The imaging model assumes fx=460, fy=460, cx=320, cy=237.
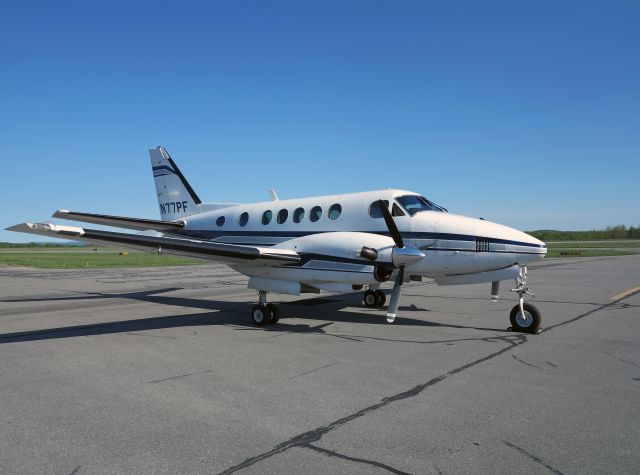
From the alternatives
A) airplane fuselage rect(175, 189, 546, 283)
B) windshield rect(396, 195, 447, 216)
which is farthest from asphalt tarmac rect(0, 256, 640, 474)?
windshield rect(396, 195, 447, 216)

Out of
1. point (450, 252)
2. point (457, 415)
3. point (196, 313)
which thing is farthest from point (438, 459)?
point (196, 313)

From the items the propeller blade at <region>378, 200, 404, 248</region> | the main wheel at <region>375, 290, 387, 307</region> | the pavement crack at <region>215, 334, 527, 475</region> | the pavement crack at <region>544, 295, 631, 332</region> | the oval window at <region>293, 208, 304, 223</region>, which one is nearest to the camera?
the pavement crack at <region>215, 334, 527, 475</region>

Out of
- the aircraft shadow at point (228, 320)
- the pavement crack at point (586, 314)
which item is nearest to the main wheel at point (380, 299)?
the aircraft shadow at point (228, 320)

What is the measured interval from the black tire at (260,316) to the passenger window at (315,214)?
2822mm

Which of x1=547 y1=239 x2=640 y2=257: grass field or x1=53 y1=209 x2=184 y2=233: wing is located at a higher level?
x1=53 y1=209 x2=184 y2=233: wing

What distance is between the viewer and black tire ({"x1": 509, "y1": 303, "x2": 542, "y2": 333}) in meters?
9.65

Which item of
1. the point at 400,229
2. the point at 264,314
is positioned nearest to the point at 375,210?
the point at 400,229

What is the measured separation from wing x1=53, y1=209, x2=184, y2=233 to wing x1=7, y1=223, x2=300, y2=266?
185 cm

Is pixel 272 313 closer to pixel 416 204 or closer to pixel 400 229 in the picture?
pixel 400 229

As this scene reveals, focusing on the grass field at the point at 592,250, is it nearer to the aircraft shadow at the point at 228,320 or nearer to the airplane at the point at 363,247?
the aircraft shadow at the point at 228,320

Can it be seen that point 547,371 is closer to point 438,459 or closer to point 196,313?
point 438,459

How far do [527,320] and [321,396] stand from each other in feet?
19.6

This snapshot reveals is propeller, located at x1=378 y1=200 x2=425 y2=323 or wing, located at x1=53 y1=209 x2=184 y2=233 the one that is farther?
wing, located at x1=53 y1=209 x2=184 y2=233

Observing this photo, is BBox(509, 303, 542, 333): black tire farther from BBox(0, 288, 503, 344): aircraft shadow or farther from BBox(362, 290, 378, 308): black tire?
BBox(362, 290, 378, 308): black tire
